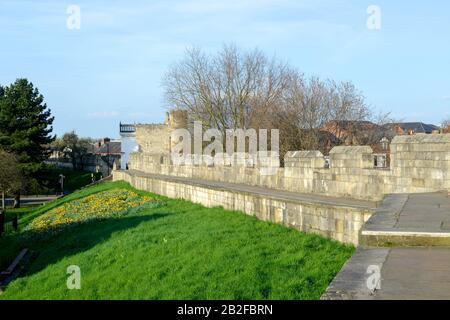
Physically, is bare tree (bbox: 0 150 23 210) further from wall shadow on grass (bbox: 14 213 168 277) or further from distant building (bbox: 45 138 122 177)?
distant building (bbox: 45 138 122 177)

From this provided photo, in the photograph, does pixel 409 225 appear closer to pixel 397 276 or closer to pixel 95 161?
pixel 397 276

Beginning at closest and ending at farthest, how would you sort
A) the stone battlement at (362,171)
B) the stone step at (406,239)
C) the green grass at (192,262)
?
the stone step at (406,239) → the green grass at (192,262) → the stone battlement at (362,171)

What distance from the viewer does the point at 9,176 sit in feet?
143

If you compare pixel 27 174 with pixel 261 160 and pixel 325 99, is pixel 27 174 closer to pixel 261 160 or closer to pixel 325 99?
pixel 325 99

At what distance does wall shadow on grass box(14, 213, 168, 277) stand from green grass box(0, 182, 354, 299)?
8cm

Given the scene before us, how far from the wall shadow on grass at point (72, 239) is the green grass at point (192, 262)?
75 mm

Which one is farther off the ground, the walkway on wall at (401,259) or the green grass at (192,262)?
the walkway on wall at (401,259)

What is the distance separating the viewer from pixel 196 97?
4056 cm

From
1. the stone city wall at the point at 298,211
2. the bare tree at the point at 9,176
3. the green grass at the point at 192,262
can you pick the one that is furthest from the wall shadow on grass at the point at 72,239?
the bare tree at the point at 9,176

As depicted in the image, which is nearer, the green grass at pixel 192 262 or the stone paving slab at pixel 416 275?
the stone paving slab at pixel 416 275

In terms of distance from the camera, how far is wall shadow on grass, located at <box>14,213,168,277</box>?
1580 centimetres

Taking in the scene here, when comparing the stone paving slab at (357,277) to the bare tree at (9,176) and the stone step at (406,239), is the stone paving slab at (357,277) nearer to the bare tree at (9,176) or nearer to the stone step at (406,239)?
the stone step at (406,239)

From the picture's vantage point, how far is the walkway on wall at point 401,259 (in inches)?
182

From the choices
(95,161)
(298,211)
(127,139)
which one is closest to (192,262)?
(298,211)
